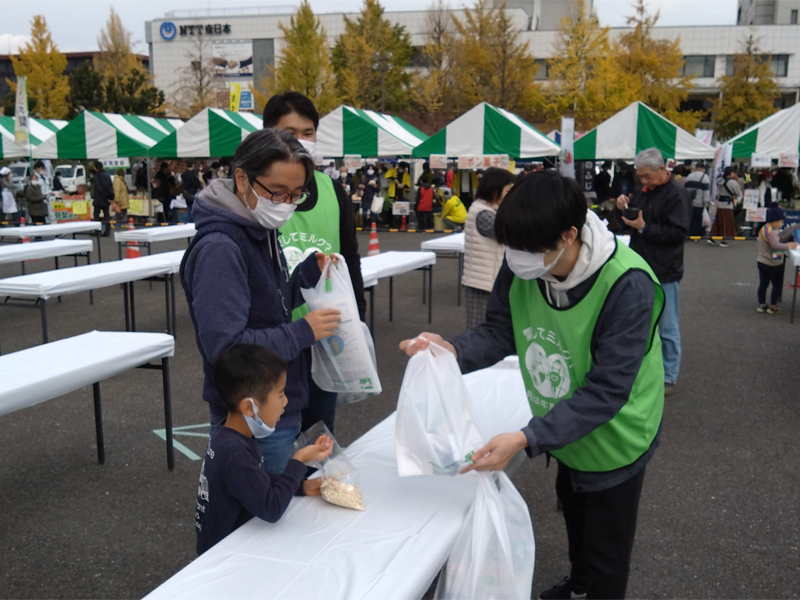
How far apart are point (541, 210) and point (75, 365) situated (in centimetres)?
244

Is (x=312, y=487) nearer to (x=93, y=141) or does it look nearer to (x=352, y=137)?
(x=352, y=137)

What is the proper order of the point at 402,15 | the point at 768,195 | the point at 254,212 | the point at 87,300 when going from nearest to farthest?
the point at 254,212
the point at 87,300
the point at 768,195
the point at 402,15

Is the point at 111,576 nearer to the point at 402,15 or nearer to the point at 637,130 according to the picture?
the point at 637,130

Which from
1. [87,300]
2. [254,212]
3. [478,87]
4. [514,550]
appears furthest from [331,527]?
[478,87]

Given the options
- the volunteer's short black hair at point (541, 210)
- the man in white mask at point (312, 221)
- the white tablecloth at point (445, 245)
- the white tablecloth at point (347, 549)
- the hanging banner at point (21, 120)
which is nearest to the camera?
the white tablecloth at point (347, 549)

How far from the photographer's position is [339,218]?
2861mm

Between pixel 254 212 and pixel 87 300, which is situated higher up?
pixel 254 212

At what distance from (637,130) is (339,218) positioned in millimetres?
13169

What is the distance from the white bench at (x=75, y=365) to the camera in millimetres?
2910

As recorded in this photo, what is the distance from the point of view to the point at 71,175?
93.7 ft

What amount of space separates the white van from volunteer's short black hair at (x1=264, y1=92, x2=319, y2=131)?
25.8m

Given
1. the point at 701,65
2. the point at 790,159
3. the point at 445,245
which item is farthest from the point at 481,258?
the point at 701,65

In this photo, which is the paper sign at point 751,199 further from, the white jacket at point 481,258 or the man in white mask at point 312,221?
the man in white mask at point 312,221

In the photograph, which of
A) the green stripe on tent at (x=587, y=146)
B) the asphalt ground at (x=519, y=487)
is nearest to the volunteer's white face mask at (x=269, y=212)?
the asphalt ground at (x=519, y=487)
